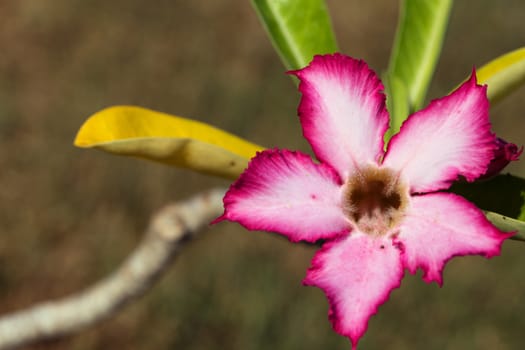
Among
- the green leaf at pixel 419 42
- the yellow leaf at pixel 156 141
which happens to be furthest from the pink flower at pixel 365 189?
the green leaf at pixel 419 42

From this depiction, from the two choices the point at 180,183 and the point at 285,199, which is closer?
the point at 285,199

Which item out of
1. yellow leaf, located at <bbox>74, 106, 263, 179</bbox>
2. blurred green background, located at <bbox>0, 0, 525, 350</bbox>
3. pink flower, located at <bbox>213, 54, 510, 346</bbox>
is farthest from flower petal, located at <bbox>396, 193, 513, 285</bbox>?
blurred green background, located at <bbox>0, 0, 525, 350</bbox>

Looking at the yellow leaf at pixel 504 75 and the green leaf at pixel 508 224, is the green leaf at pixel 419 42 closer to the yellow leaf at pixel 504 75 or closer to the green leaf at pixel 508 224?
the yellow leaf at pixel 504 75

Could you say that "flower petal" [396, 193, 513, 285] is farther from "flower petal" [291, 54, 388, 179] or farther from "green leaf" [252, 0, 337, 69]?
"green leaf" [252, 0, 337, 69]

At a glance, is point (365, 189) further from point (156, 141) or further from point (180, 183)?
point (180, 183)

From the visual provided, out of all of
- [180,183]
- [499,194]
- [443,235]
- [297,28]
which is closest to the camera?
[443,235]

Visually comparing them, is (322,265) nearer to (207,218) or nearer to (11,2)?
(207,218)

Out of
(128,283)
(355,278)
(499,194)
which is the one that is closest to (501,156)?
(499,194)
